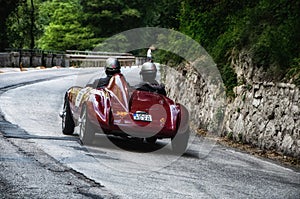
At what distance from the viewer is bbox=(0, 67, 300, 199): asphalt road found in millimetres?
6914

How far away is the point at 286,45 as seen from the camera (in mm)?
13258

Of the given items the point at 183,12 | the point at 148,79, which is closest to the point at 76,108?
the point at 148,79

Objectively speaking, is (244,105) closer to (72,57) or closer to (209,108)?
(209,108)

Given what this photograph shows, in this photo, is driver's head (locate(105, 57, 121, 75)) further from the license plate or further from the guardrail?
the guardrail

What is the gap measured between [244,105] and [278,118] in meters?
1.67

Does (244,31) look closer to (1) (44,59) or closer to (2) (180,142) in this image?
(2) (180,142)

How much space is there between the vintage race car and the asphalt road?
29 cm

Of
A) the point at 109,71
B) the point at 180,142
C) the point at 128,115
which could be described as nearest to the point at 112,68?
the point at 109,71

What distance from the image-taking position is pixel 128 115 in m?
10.4

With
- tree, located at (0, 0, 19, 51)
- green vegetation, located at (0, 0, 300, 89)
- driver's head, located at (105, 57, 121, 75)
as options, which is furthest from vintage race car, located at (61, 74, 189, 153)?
tree, located at (0, 0, 19, 51)

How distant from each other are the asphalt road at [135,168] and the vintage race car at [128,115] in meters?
0.29

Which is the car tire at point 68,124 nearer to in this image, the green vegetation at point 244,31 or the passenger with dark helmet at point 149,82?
the passenger with dark helmet at point 149,82

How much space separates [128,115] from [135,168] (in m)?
2.07

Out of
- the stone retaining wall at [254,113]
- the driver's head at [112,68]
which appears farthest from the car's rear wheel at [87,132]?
the stone retaining wall at [254,113]
